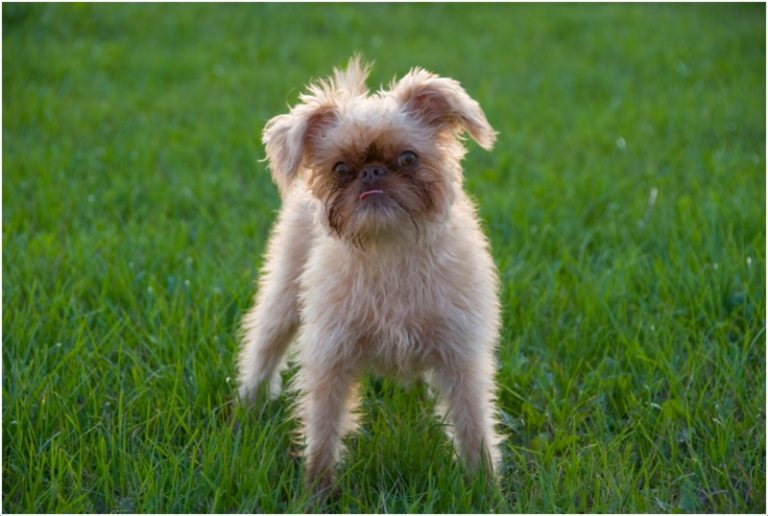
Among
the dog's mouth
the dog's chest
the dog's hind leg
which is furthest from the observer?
the dog's hind leg

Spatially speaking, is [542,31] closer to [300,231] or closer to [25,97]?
[25,97]

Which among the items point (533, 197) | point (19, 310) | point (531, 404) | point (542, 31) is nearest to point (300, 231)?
point (531, 404)

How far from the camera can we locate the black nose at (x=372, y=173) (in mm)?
3168

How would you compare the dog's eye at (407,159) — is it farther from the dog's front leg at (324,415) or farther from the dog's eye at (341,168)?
the dog's front leg at (324,415)

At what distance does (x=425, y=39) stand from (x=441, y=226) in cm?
831

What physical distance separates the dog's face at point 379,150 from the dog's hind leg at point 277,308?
1.87 ft

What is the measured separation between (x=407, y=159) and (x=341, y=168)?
241mm

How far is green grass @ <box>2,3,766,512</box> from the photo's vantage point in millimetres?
3529

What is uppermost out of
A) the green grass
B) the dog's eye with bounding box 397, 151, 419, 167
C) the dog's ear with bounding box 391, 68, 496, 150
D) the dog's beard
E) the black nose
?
the dog's ear with bounding box 391, 68, 496, 150

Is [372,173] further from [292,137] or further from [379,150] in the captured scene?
[292,137]

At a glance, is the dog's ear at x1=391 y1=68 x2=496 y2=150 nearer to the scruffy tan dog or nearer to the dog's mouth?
the scruffy tan dog

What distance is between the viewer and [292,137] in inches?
130

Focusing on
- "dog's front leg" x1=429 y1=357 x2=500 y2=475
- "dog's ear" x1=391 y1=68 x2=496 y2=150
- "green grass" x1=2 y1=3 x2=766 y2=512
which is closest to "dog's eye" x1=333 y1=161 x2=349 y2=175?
"dog's ear" x1=391 y1=68 x2=496 y2=150

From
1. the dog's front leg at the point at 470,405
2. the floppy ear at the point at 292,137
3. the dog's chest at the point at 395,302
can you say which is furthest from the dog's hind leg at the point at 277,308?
the dog's front leg at the point at 470,405
